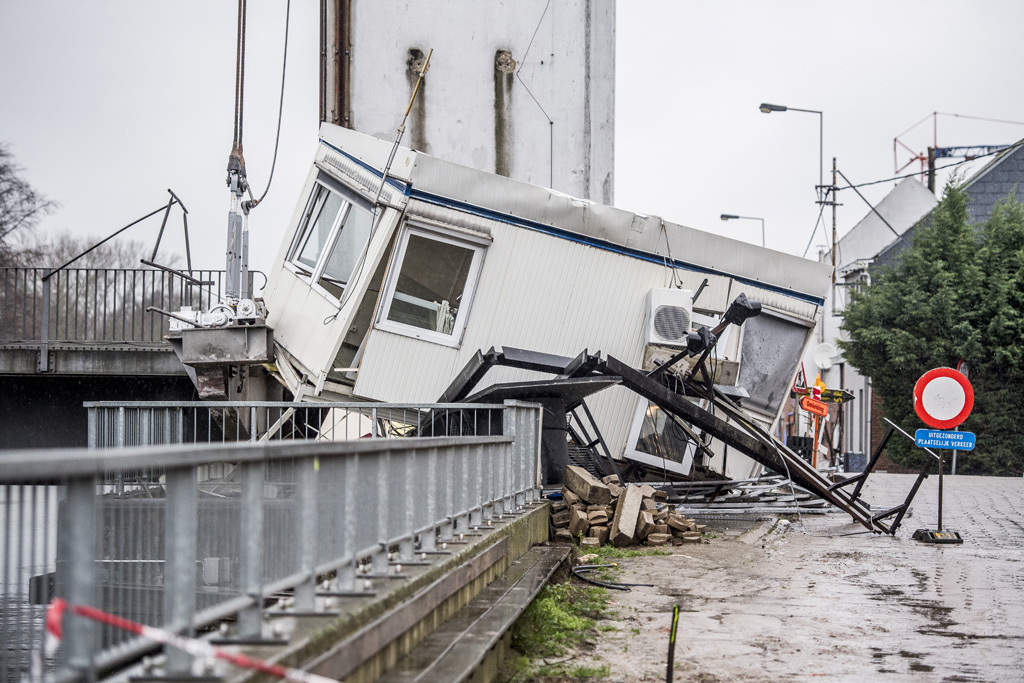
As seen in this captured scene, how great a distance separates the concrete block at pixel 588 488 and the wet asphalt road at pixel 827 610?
1.05 metres

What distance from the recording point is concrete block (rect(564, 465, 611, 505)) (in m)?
11.9

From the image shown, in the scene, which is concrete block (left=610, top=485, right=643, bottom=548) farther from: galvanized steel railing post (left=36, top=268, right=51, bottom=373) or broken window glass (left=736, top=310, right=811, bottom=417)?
galvanized steel railing post (left=36, top=268, right=51, bottom=373)

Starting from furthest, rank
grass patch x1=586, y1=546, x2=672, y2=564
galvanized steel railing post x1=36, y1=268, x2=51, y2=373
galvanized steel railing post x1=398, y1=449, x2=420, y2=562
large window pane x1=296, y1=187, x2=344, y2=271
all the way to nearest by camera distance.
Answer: galvanized steel railing post x1=36, y1=268, x2=51, y2=373 → large window pane x1=296, y1=187, x2=344, y2=271 → grass patch x1=586, y1=546, x2=672, y2=564 → galvanized steel railing post x1=398, y1=449, x2=420, y2=562

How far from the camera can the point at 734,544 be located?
12172 mm

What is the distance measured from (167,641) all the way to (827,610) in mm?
6558

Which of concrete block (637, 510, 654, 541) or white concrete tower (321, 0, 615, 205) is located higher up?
white concrete tower (321, 0, 615, 205)

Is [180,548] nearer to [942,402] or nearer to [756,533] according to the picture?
[756,533]

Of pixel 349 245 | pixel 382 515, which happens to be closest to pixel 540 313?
pixel 349 245

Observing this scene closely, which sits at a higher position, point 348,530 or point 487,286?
point 487,286

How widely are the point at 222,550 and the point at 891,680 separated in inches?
151

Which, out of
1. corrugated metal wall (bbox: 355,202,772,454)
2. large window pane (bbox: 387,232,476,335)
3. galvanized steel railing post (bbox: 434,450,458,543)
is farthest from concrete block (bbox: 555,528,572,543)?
large window pane (bbox: 387,232,476,335)

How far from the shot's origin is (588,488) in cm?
1191

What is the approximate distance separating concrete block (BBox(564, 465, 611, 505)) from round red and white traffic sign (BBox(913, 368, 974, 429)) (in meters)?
4.83

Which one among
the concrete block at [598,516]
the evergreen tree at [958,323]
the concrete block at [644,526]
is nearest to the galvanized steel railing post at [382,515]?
the concrete block at [598,516]
